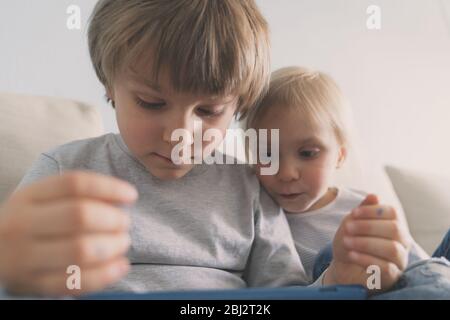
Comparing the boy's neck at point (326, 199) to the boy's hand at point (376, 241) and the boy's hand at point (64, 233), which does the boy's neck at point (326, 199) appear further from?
the boy's hand at point (64, 233)

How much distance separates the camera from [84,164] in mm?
723

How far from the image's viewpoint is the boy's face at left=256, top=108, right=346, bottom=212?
32.4 inches

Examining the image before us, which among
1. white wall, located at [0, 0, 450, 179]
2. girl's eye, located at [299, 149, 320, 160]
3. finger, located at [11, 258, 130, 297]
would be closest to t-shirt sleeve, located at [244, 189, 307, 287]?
girl's eye, located at [299, 149, 320, 160]

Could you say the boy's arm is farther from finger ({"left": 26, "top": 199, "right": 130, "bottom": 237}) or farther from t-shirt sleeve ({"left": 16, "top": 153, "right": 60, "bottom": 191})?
t-shirt sleeve ({"left": 16, "top": 153, "right": 60, "bottom": 191})

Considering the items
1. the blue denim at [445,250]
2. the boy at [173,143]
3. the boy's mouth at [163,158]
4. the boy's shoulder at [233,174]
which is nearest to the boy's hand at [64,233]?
the boy at [173,143]

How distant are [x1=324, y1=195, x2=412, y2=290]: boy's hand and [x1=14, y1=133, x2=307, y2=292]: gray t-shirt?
5.7 inches

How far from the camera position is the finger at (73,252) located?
1.07 ft

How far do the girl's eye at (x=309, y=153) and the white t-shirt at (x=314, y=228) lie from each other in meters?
0.11

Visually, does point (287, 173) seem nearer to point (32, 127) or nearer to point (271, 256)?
point (271, 256)

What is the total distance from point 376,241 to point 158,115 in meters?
0.30

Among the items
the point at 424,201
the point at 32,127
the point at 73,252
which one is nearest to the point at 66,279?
the point at 73,252
